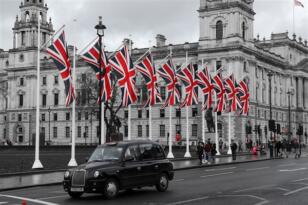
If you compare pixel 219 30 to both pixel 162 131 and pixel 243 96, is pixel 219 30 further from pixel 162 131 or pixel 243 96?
pixel 243 96

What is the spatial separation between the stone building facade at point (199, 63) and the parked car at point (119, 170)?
2655 inches

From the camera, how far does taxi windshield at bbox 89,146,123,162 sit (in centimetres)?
1908

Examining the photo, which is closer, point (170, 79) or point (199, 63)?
point (170, 79)

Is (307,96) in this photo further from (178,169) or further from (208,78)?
(178,169)

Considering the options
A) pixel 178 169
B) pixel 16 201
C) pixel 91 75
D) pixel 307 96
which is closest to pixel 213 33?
pixel 91 75

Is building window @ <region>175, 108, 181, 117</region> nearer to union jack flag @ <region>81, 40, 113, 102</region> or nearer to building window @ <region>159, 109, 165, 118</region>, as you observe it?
building window @ <region>159, 109, 165, 118</region>

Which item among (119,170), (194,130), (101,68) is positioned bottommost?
(119,170)

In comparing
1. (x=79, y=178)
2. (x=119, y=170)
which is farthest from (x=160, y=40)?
(x=79, y=178)

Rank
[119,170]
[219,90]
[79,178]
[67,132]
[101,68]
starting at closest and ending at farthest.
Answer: [79,178] → [119,170] → [101,68] → [219,90] → [67,132]

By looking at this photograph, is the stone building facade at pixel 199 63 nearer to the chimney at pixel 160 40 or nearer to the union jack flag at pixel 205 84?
the chimney at pixel 160 40

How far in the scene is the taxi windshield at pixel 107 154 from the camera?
19078 millimetres

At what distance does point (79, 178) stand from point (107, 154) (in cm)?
182

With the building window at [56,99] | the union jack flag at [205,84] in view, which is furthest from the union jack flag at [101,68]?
the building window at [56,99]

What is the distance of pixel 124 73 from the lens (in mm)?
34625
